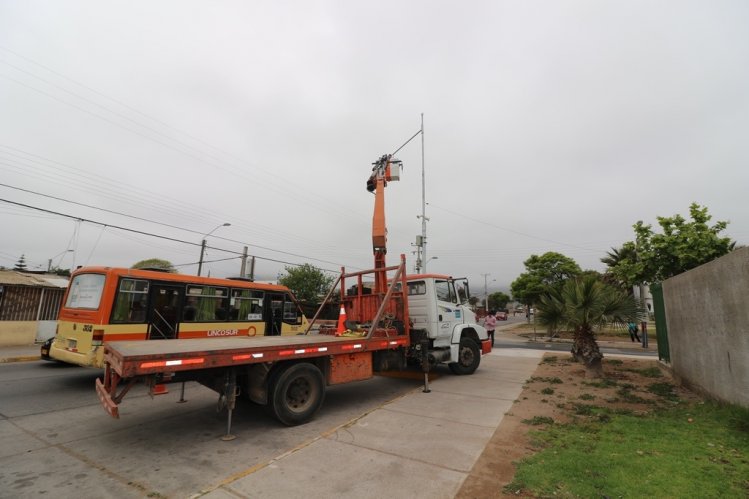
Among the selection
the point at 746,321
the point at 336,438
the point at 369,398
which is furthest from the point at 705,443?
the point at 369,398

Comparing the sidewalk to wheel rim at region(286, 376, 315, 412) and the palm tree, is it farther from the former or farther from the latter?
the palm tree

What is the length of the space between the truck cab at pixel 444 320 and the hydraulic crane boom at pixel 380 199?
0.96 m

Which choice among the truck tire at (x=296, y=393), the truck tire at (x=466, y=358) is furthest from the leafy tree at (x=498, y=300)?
the truck tire at (x=296, y=393)

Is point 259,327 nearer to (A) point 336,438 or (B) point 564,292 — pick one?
(A) point 336,438

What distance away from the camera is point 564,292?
9953 mm

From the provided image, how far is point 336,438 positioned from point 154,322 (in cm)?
632

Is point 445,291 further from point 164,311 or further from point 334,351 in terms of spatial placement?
point 164,311

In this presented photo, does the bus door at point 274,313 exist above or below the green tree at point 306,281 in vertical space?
below

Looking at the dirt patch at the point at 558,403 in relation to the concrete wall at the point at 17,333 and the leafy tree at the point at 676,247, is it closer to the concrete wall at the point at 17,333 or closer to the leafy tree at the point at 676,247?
the leafy tree at the point at 676,247

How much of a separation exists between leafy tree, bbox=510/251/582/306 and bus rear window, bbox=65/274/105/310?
34805 mm

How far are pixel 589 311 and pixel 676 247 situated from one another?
10.7 meters

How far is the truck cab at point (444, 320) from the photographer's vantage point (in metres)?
9.53

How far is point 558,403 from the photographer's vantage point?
7039 millimetres

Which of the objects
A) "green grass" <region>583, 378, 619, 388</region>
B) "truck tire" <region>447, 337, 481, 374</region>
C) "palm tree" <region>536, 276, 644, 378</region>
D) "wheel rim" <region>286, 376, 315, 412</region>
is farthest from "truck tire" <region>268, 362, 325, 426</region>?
"palm tree" <region>536, 276, 644, 378</region>
